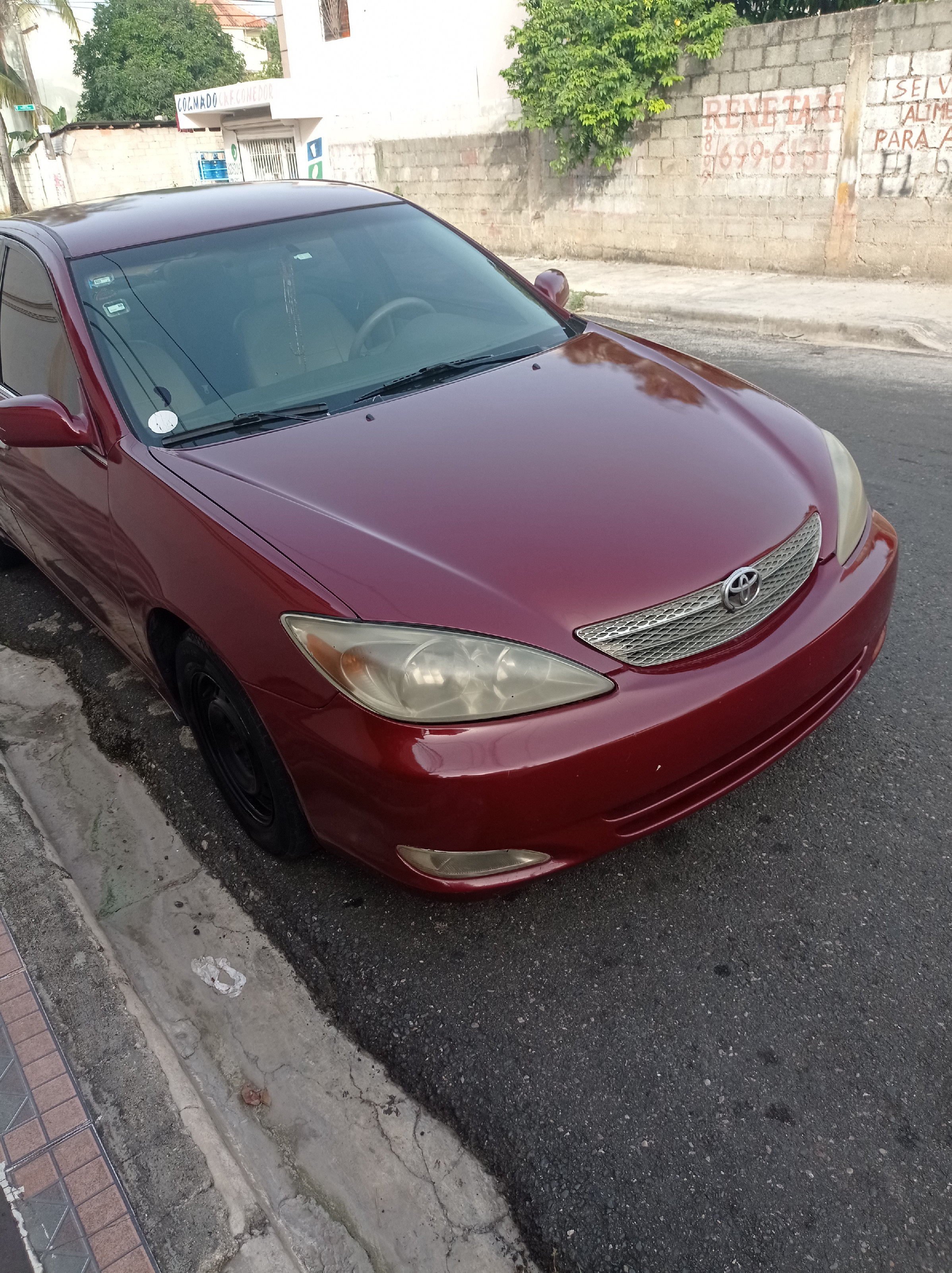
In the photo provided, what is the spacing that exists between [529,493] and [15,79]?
39317 millimetres

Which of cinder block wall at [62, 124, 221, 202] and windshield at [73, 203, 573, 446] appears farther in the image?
cinder block wall at [62, 124, 221, 202]

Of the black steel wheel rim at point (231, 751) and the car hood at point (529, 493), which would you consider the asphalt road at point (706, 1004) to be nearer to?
the black steel wheel rim at point (231, 751)

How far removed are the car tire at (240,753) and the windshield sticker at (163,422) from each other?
589mm

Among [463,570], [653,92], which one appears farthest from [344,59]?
[463,570]

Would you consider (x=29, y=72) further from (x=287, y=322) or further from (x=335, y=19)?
(x=287, y=322)

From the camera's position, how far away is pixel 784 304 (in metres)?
9.23

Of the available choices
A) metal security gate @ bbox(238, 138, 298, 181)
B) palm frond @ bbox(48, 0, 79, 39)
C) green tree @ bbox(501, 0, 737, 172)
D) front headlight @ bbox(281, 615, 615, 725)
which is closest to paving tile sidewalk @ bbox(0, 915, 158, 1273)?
front headlight @ bbox(281, 615, 615, 725)

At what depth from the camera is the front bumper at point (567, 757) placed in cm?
196

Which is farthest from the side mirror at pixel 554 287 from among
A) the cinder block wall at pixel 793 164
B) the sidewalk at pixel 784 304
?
the cinder block wall at pixel 793 164

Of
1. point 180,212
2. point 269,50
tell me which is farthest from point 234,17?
point 180,212

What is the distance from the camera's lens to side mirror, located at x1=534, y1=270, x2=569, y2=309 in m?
3.83

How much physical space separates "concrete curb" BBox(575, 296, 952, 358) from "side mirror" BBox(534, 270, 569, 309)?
272cm

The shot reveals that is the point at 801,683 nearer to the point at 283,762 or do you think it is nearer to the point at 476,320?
the point at 283,762

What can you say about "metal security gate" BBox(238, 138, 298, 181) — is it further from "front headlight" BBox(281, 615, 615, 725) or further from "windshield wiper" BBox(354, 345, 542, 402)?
"front headlight" BBox(281, 615, 615, 725)
